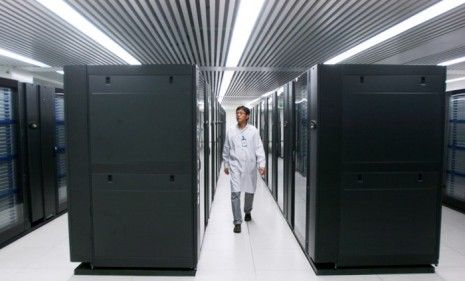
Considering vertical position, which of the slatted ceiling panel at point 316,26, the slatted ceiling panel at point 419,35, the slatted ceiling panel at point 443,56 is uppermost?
the slatted ceiling panel at point 443,56

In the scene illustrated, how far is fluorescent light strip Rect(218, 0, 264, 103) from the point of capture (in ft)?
12.3

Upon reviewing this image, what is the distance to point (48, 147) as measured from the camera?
4051 mm

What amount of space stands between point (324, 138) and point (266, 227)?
5.60 feet

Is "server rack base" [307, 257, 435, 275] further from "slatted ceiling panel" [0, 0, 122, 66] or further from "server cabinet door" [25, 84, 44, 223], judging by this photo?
"slatted ceiling panel" [0, 0, 122, 66]

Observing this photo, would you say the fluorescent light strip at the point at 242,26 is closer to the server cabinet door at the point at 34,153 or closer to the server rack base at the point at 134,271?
the server cabinet door at the point at 34,153

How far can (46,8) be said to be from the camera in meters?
3.83

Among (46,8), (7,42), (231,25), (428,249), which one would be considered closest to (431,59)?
(231,25)

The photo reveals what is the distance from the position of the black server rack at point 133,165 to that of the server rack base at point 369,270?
3.52ft

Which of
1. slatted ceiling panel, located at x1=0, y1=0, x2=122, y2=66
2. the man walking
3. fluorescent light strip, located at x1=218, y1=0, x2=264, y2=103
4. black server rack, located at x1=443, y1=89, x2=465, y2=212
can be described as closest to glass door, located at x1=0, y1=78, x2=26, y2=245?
slatted ceiling panel, located at x1=0, y1=0, x2=122, y2=66

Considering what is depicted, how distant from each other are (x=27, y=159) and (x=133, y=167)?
2.06 metres

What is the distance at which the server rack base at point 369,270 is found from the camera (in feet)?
8.25

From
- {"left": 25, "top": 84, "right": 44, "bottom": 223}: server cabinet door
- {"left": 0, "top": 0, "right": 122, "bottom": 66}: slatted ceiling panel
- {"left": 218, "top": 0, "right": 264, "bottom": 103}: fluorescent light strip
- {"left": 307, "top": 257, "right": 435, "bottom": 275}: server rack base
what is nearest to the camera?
{"left": 307, "top": 257, "right": 435, "bottom": 275}: server rack base

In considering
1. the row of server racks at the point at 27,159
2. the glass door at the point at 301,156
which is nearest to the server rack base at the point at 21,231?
the row of server racks at the point at 27,159

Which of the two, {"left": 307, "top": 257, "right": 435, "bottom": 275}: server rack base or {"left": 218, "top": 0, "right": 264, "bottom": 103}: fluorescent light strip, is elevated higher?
{"left": 218, "top": 0, "right": 264, "bottom": 103}: fluorescent light strip
